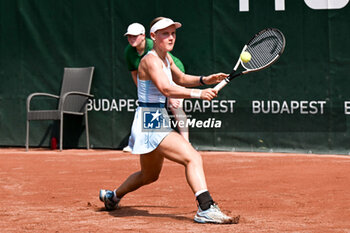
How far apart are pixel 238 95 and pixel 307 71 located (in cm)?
93

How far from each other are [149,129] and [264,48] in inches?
50.1

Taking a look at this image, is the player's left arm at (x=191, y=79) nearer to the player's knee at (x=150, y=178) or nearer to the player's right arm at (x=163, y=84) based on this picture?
the player's right arm at (x=163, y=84)

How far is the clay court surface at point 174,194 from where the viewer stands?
470cm

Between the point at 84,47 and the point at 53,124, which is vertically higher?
the point at 84,47

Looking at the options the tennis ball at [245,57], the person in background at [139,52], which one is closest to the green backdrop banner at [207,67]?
the person in background at [139,52]

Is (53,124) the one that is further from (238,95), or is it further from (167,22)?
Result: (167,22)

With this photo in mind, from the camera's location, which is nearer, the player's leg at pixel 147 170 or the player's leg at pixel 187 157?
the player's leg at pixel 187 157

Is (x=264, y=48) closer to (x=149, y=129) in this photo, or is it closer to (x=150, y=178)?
(x=149, y=129)

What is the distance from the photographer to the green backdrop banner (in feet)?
27.7

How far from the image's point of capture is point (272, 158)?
8.34 meters

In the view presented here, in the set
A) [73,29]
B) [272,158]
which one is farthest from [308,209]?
[73,29]

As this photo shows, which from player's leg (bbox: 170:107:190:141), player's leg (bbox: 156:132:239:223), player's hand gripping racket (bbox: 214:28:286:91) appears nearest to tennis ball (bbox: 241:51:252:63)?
player's hand gripping racket (bbox: 214:28:286:91)

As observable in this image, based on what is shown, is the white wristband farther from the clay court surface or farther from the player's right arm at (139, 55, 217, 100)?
the clay court surface

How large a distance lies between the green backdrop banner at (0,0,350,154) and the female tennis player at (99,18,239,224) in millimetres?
3629
